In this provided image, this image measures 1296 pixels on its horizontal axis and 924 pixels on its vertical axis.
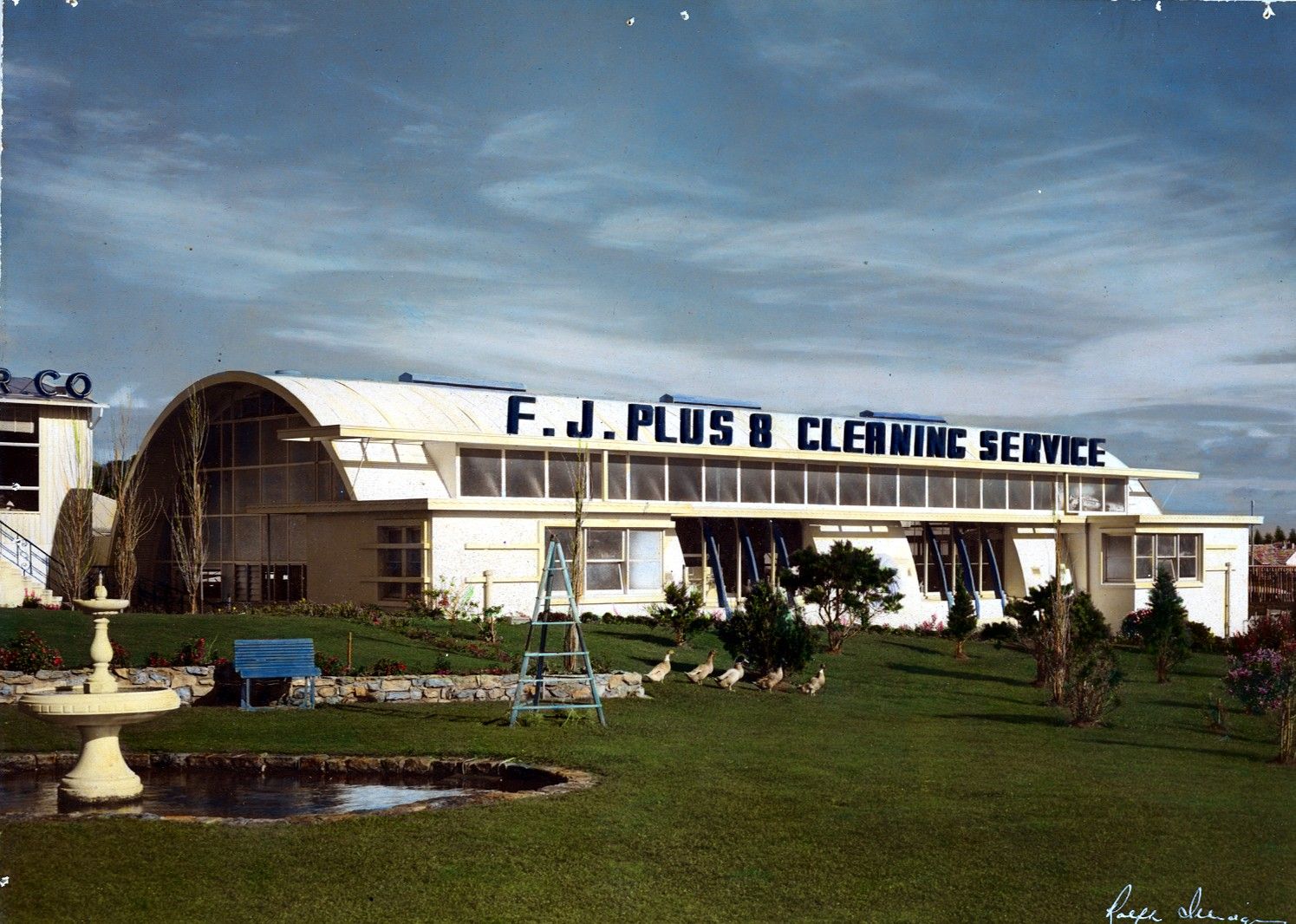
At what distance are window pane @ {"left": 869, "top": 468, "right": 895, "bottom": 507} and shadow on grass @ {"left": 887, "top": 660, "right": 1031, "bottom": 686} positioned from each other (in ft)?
39.7

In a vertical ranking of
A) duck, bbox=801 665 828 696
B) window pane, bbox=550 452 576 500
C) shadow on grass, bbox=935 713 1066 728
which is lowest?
shadow on grass, bbox=935 713 1066 728

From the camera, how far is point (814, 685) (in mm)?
23531

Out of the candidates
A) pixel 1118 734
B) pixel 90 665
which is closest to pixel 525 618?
pixel 90 665

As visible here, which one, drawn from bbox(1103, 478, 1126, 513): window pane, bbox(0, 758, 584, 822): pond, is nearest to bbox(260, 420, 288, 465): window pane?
bbox(0, 758, 584, 822): pond

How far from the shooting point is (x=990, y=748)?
16.6 metres

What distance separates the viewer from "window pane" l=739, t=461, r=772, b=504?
38.2 metres

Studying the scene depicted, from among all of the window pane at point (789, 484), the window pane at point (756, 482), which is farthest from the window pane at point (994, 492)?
the window pane at point (756, 482)

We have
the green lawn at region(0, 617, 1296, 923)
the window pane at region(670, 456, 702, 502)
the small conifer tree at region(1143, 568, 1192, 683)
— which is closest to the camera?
the green lawn at region(0, 617, 1296, 923)

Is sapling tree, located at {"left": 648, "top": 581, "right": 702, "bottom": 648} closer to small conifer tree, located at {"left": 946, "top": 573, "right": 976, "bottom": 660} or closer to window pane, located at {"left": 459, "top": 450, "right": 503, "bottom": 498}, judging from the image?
window pane, located at {"left": 459, "top": 450, "right": 503, "bottom": 498}

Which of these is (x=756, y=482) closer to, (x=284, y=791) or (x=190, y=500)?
(x=190, y=500)

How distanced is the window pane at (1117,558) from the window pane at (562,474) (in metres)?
18.8

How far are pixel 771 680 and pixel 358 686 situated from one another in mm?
7088

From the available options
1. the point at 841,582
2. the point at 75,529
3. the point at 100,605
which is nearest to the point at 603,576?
the point at 841,582

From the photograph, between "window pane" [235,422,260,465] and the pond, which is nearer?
the pond
